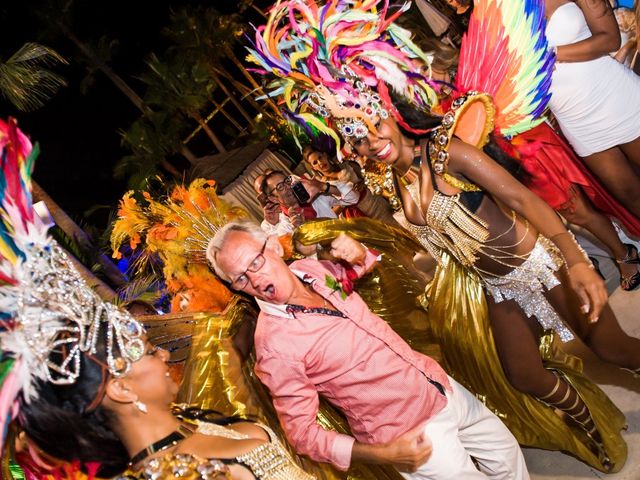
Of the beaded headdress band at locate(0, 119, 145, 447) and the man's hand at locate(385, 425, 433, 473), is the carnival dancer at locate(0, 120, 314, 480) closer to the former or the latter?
the beaded headdress band at locate(0, 119, 145, 447)

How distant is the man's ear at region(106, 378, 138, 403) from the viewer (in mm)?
A: 1911

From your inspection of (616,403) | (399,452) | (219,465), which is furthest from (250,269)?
(616,403)

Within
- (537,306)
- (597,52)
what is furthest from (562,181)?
(537,306)

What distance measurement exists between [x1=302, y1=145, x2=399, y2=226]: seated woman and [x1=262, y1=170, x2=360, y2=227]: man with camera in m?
0.07

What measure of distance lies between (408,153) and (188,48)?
13.5 metres

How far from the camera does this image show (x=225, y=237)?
2.61 meters

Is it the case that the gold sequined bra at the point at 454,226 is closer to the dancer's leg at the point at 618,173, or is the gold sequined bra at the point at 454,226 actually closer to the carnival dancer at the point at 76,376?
the dancer's leg at the point at 618,173

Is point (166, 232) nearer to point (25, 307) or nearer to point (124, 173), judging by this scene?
point (25, 307)

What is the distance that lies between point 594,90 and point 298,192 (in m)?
2.74

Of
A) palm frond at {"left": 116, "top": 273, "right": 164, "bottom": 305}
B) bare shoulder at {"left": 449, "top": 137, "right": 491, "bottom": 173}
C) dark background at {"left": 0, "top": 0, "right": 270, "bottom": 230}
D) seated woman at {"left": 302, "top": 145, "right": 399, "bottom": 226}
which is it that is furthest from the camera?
dark background at {"left": 0, "top": 0, "right": 270, "bottom": 230}

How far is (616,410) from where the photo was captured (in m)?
3.29

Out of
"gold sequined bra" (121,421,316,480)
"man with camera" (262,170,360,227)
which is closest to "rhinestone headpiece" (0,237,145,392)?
"gold sequined bra" (121,421,316,480)

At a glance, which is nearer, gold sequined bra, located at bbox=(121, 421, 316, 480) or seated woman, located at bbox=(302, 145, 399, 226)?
gold sequined bra, located at bbox=(121, 421, 316, 480)

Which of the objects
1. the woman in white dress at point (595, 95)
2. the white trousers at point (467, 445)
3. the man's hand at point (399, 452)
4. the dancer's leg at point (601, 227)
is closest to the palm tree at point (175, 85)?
the dancer's leg at point (601, 227)
